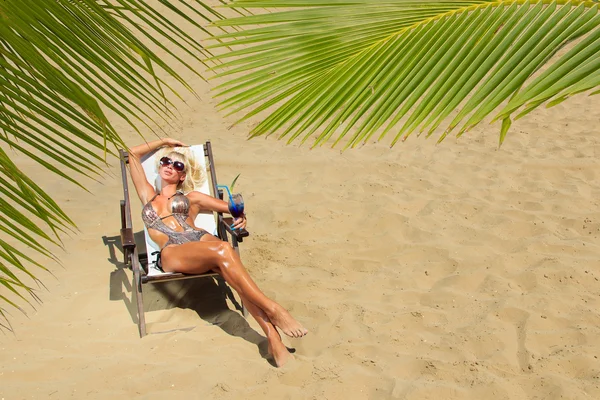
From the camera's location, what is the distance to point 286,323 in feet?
14.9

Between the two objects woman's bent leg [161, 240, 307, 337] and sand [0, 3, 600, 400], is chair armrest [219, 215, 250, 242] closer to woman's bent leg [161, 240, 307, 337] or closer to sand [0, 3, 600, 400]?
woman's bent leg [161, 240, 307, 337]

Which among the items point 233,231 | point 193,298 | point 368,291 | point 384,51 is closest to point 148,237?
point 193,298

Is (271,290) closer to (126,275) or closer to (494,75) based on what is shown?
(126,275)

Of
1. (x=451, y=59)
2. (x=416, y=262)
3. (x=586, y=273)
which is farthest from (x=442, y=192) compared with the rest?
(x=451, y=59)

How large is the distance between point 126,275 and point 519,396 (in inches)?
120

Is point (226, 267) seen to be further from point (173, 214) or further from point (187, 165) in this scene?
point (187, 165)

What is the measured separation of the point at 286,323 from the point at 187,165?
69.4 inches

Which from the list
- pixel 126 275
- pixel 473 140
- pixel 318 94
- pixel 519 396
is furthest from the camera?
pixel 473 140

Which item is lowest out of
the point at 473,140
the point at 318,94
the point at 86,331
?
the point at 86,331

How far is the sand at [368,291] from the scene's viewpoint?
4289 mm

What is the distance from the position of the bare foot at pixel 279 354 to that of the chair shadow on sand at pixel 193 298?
1.09 feet

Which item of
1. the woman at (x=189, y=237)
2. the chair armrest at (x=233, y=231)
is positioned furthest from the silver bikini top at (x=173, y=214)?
the chair armrest at (x=233, y=231)

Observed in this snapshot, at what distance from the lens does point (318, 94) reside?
5.07 ft

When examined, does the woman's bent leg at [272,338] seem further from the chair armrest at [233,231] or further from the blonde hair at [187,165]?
the blonde hair at [187,165]
